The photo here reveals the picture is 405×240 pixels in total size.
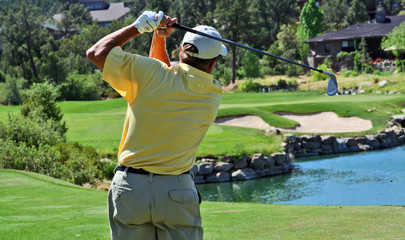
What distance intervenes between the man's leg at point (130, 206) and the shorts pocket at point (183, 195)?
15 centimetres

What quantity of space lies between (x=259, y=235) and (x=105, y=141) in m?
16.6

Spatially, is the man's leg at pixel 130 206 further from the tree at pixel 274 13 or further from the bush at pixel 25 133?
the tree at pixel 274 13

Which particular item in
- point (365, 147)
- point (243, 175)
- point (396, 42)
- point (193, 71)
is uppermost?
point (193, 71)

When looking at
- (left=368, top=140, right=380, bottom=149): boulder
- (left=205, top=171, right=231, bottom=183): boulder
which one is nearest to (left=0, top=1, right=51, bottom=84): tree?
(left=368, top=140, right=380, bottom=149): boulder

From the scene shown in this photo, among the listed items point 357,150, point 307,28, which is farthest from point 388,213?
point 307,28

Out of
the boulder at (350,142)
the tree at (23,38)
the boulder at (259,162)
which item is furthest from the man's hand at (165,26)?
the tree at (23,38)

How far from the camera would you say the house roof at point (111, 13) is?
12800 centimetres

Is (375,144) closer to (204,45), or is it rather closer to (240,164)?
(240,164)

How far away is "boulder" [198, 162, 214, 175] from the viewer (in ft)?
66.1

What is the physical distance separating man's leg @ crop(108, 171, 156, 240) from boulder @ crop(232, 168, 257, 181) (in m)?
17.2

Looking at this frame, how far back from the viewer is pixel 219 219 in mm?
8555

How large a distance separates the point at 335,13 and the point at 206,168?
66.2 metres

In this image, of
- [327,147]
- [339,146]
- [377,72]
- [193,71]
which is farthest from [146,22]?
[377,72]

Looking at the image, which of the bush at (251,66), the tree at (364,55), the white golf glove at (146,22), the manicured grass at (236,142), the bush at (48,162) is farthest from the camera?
the bush at (251,66)
